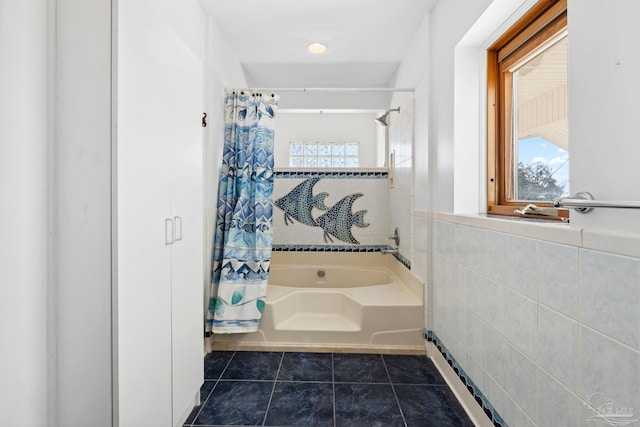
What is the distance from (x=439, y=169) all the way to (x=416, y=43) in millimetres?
1100

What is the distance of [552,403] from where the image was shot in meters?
1.00

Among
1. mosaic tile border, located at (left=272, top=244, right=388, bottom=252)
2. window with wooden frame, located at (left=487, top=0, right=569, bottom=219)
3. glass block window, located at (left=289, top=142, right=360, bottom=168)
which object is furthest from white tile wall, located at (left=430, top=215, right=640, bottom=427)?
glass block window, located at (left=289, top=142, right=360, bottom=168)

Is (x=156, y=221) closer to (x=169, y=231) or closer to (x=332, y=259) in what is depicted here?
(x=169, y=231)

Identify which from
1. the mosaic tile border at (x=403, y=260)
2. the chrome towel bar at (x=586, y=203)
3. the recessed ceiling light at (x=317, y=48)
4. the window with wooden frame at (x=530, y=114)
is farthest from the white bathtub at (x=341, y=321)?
the recessed ceiling light at (x=317, y=48)

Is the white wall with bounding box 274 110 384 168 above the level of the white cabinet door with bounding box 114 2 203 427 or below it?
above

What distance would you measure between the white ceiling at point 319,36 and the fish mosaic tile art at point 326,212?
1.10m

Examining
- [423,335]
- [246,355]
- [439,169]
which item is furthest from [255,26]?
[423,335]

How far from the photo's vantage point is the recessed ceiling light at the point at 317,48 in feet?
8.80

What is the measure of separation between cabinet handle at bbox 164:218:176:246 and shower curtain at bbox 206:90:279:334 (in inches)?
38.1

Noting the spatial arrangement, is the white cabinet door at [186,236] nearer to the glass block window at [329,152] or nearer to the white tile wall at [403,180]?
the white tile wall at [403,180]

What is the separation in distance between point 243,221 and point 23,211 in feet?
4.78

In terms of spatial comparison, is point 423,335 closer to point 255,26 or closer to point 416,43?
point 416,43

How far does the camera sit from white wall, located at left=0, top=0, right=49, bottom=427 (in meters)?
0.86
